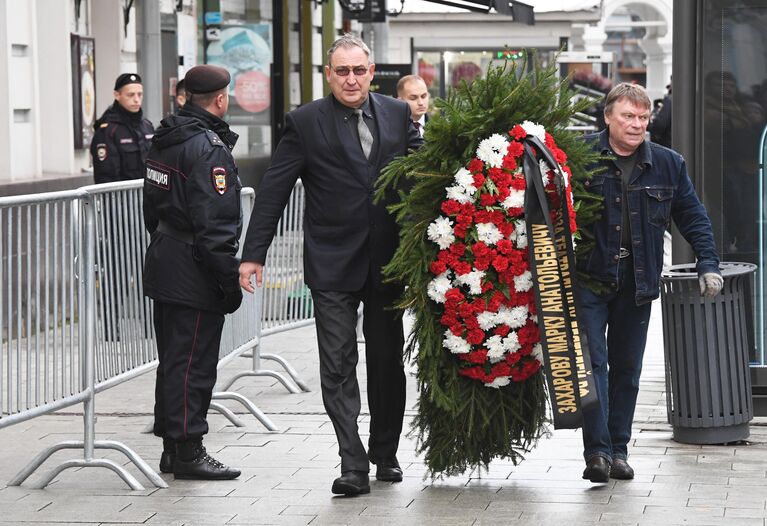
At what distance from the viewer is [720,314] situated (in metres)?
7.37

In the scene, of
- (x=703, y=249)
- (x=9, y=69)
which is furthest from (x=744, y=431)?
(x=9, y=69)

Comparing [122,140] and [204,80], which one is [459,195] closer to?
[204,80]

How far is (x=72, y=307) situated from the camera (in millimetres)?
6676

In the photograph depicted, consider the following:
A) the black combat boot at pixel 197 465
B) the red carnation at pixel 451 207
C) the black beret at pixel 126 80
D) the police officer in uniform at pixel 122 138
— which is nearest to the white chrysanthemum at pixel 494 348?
the red carnation at pixel 451 207

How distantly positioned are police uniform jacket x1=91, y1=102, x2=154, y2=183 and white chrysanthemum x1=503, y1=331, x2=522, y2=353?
579 cm

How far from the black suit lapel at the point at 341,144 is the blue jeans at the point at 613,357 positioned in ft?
3.47

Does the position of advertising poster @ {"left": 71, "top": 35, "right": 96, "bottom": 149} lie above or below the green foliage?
above

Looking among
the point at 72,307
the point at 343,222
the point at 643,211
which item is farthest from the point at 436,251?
the point at 72,307

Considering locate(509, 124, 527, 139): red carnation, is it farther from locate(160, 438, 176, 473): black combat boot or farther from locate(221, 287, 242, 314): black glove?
locate(160, 438, 176, 473): black combat boot

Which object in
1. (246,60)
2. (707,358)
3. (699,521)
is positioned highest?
(246,60)

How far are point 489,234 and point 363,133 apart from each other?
0.76m

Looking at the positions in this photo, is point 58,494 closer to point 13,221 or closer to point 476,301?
point 13,221

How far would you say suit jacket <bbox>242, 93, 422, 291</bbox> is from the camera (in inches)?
259

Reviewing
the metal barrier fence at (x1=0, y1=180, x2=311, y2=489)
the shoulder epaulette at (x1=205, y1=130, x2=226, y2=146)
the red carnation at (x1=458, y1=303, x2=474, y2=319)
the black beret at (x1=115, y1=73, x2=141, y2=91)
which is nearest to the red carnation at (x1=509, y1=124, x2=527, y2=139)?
the red carnation at (x1=458, y1=303, x2=474, y2=319)
